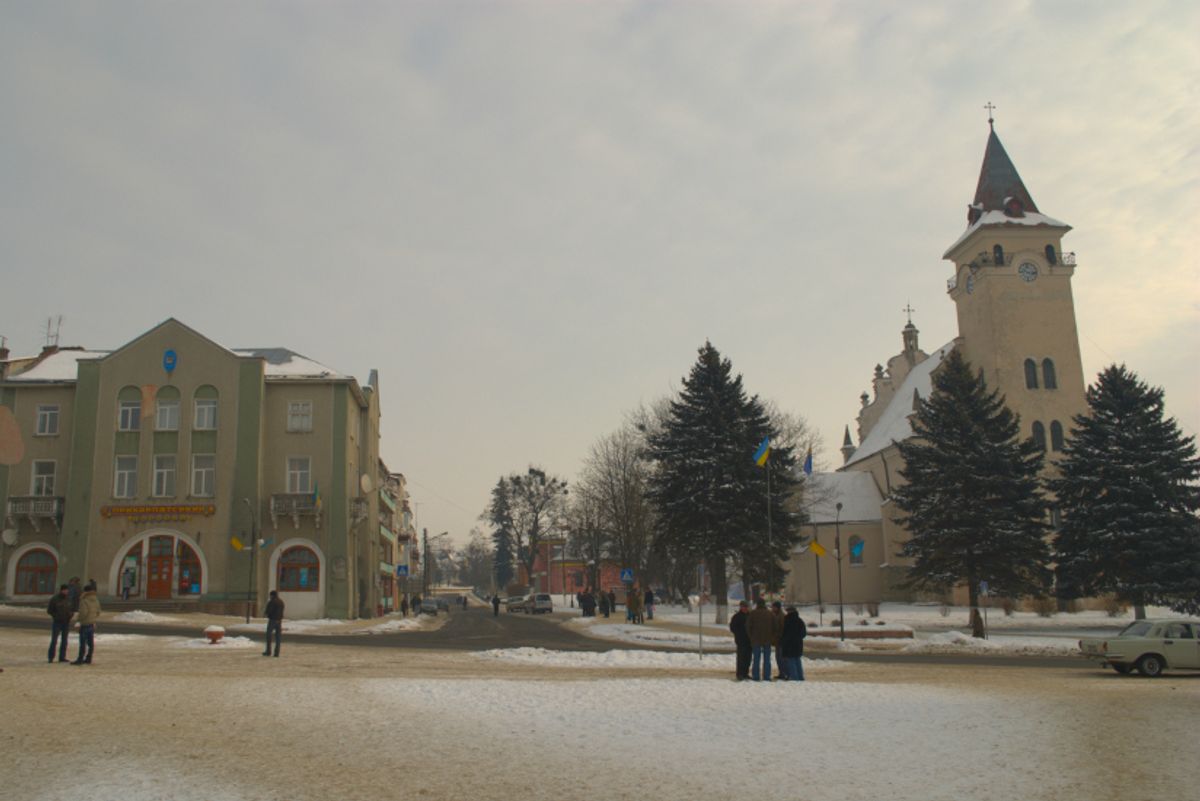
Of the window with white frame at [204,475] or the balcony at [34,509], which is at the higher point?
the window with white frame at [204,475]

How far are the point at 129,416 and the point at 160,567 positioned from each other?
7.49 meters

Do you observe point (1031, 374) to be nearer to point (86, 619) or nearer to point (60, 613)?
point (86, 619)

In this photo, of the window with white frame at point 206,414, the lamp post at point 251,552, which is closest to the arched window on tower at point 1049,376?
the lamp post at point 251,552

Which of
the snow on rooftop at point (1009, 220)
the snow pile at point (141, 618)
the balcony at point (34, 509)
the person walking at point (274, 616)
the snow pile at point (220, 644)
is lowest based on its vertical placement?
the snow pile at point (220, 644)

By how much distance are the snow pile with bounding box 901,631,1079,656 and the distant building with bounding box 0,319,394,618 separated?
2727 centimetres

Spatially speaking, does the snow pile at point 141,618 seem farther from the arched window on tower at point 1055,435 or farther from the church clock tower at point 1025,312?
the arched window on tower at point 1055,435

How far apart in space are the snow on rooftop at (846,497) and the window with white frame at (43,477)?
4604cm

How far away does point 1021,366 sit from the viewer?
5759 cm

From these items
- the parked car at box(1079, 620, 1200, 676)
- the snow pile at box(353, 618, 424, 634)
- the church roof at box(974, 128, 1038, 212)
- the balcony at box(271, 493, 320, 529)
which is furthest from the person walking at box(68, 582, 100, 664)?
the church roof at box(974, 128, 1038, 212)

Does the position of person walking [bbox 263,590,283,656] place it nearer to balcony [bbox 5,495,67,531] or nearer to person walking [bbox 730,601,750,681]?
person walking [bbox 730,601,750,681]

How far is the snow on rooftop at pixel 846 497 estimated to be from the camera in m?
68.1

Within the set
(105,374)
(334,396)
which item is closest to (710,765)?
(334,396)

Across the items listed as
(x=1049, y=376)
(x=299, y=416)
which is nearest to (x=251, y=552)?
(x=299, y=416)

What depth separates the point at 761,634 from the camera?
60.4 ft
